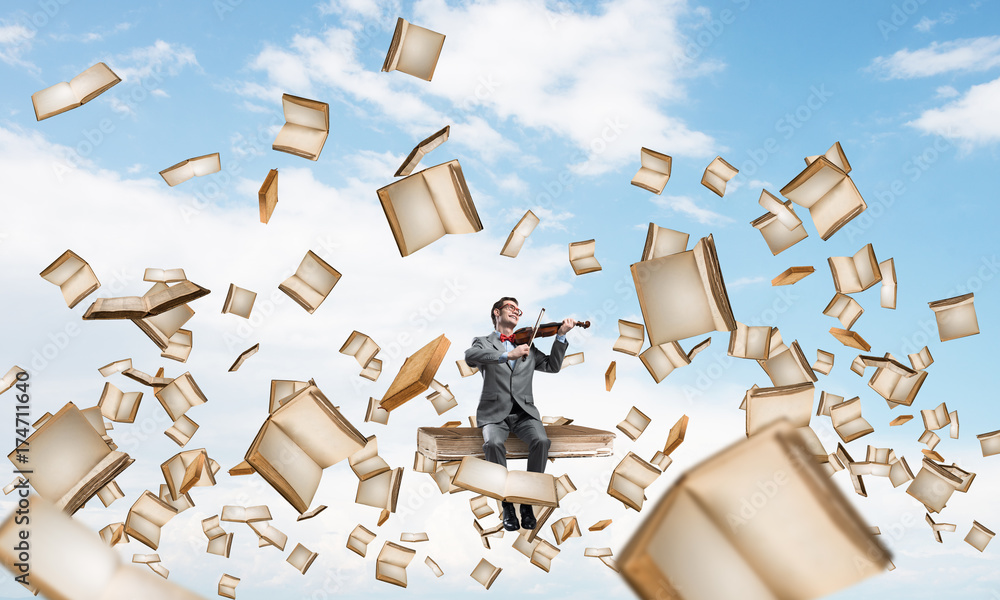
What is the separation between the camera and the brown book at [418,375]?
2229mm

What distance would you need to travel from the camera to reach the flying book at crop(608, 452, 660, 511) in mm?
2924

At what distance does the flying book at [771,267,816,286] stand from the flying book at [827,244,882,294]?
135 millimetres

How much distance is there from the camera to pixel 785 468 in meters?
1.11

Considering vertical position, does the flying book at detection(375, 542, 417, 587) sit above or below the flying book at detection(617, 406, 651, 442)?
below

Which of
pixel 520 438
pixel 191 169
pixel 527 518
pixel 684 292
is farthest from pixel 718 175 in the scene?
pixel 191 169

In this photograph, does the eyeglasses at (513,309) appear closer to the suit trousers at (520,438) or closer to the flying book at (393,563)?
the suit trousers at (520,438)

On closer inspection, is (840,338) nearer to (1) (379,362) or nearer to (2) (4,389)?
(1) (379,362)

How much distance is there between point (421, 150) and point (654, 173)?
1156 millimetres

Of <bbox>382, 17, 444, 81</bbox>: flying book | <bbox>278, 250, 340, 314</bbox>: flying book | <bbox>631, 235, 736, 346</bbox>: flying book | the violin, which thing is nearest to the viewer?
<bbox>631, 235, 736, 346</bbox>: flying book

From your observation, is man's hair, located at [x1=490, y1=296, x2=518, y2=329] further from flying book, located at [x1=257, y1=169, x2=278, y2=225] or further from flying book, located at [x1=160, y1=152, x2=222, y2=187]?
flying book, located at [x1=160, y1=152, x2=222, y2=187]

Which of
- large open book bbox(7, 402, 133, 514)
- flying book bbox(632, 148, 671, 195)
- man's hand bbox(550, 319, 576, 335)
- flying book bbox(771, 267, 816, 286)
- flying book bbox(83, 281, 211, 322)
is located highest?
flying book bbox(632, 148, 671, 195)

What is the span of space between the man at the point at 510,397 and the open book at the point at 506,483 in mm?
537

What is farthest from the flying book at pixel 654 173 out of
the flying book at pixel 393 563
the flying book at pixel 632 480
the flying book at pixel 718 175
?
the flying book at pixel 393 563

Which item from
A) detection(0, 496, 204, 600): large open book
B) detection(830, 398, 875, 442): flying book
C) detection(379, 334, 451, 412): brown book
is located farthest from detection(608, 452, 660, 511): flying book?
detection(0, 496, 204, 600): large open book
